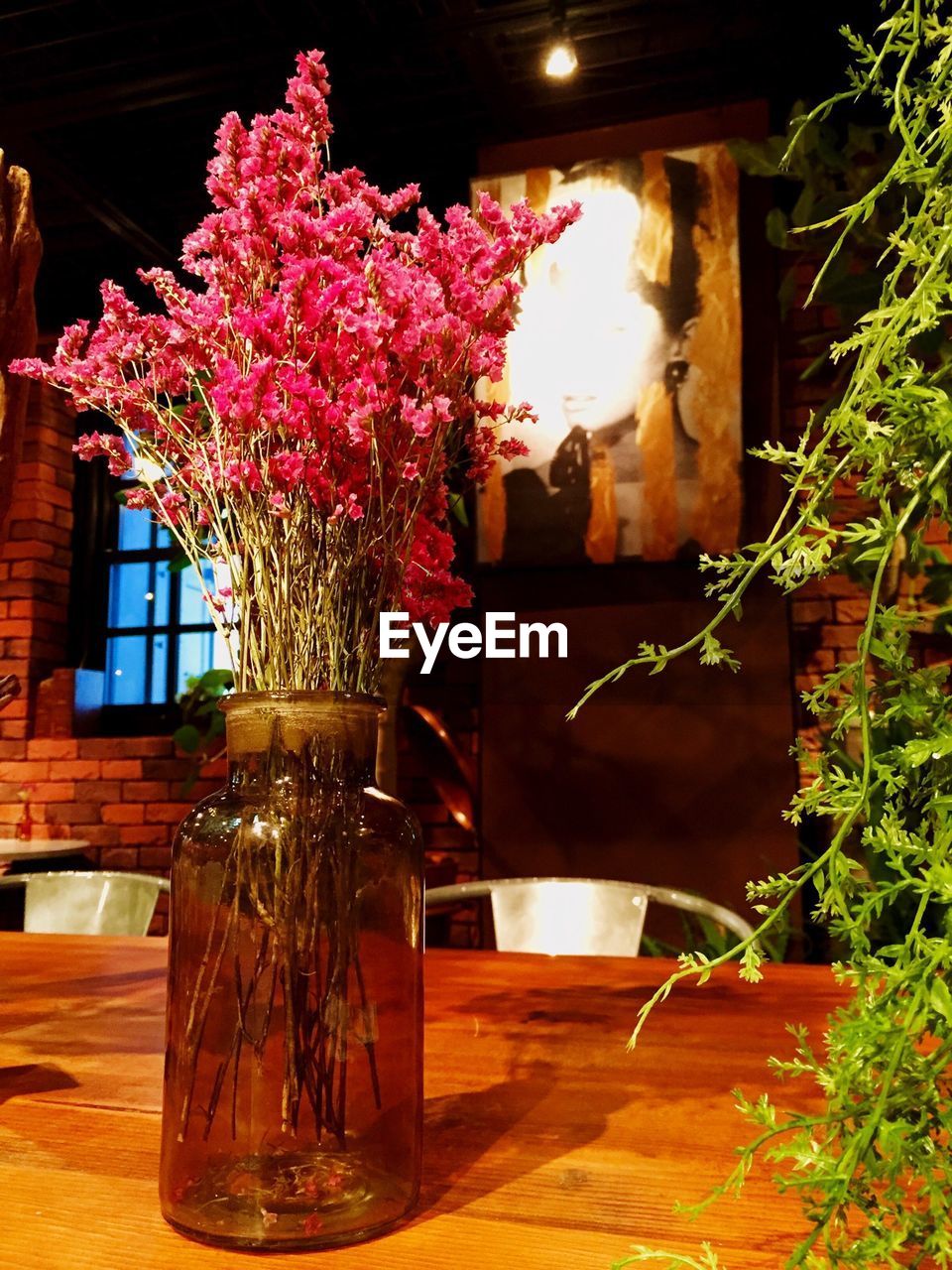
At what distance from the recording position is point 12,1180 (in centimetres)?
62

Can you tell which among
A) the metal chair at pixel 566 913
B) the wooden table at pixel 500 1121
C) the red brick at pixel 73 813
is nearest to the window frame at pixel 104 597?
the red brick at pixel 73 813

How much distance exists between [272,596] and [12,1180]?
38cm

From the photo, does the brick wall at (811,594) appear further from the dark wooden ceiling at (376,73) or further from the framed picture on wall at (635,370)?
the dark wooden ceiling at (376,73)

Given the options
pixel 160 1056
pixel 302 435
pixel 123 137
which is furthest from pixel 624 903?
pixel 123 137

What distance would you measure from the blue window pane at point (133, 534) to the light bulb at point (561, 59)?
2701 millimetres

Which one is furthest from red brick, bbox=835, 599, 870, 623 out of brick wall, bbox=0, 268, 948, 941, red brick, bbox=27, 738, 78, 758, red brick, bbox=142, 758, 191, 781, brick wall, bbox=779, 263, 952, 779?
red brick, bbox=27, 738, 78, 758

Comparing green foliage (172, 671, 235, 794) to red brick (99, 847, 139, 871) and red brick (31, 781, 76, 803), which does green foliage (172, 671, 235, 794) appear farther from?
red brick (31, 781, 76, 803)

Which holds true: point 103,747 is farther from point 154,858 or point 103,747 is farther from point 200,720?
point 154,858

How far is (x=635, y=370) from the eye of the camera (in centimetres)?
317

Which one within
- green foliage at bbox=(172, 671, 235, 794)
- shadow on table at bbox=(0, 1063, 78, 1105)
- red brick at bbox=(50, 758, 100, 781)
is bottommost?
shadow on table at bbox=(0, 1063, 78, 1105)

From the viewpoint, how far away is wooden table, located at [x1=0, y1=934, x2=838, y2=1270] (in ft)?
1.74

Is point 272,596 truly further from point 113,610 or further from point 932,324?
point 113,610

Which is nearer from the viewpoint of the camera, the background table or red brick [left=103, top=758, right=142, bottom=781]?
the background table

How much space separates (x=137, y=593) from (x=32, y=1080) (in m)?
4.10
